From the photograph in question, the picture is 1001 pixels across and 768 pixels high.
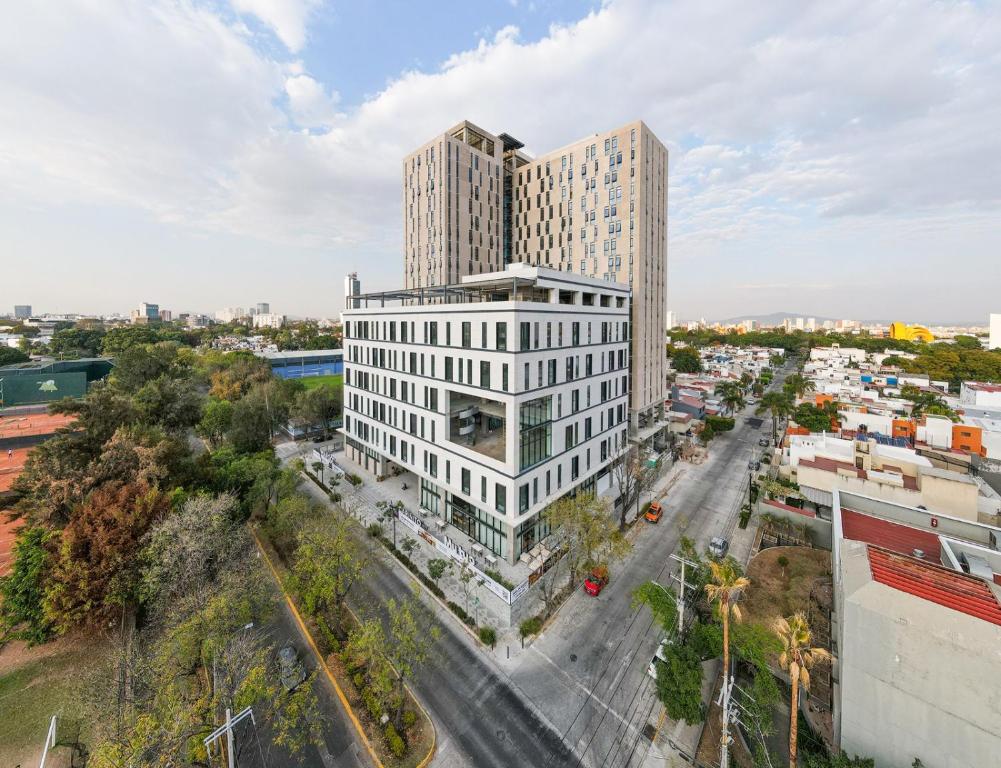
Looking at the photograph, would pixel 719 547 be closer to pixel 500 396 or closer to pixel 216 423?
pixel 500 396

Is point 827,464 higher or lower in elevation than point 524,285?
lower

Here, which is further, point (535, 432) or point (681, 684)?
point (535, 432)

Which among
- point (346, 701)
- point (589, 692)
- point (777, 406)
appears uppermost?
point (777, 406)

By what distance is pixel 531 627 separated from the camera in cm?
2400

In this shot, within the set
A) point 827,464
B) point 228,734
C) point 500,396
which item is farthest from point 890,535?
point 228,734

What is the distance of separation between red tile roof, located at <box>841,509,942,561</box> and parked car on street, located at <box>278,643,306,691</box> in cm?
3621

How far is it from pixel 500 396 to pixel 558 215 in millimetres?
38195

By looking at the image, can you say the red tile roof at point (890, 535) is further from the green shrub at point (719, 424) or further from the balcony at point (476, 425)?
the green shrub at point (719, 424)

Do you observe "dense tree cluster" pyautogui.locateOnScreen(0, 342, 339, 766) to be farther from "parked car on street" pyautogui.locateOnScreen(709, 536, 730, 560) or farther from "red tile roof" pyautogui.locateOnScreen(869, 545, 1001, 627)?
"parked car on street" pyautogui.locateOnScreen(709, 536, 730, 560)

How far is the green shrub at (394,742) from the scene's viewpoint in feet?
56.3

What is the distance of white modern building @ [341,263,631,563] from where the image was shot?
2956 cm

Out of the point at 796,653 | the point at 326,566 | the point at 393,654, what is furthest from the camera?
the point at 326,566

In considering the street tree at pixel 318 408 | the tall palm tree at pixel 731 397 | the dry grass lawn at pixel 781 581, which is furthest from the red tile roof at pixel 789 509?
the street tree at pixel 318 408

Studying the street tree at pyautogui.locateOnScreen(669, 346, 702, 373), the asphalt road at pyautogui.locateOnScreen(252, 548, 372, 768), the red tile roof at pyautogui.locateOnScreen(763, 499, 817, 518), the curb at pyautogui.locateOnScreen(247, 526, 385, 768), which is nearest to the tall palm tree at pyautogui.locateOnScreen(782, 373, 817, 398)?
the street tree at pyautogui.locateOnScreen(669, 346, 702, 373)
